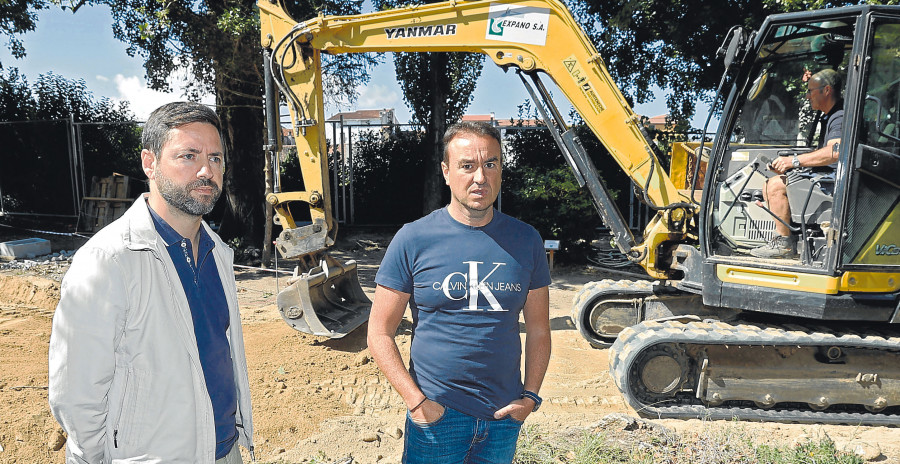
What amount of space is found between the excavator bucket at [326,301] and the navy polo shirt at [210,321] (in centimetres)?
379

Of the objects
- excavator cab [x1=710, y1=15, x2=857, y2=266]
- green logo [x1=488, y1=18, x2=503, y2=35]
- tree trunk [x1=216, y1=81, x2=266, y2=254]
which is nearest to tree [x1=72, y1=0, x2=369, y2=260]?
tree trunk [x1=216, y1=81, x2=266, y2=254]

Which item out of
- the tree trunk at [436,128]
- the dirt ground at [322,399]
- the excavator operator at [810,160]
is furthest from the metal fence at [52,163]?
the excavator operator at [810,160]

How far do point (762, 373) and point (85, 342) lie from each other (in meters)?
4.70

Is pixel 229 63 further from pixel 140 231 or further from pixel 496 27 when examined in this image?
pixel 140 231

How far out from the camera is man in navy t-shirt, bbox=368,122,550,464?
230cm

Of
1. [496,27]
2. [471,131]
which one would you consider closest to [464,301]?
[471,131]

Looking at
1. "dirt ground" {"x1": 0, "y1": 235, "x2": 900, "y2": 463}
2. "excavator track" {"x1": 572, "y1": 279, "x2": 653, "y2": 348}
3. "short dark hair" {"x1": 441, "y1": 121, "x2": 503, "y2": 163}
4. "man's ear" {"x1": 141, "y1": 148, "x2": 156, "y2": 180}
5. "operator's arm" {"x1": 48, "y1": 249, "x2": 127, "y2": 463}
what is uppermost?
"short dark hair" {"x1": 441, "y1": 121, "x2": 503, "y2": 163}

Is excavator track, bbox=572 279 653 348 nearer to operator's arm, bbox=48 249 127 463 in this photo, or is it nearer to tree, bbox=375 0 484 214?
operator's arm, bbox=48 249 127 463

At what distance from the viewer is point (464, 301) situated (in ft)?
7.56

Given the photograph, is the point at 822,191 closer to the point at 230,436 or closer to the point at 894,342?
the point at 894,342

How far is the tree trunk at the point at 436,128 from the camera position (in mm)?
13297

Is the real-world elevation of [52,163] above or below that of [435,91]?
below

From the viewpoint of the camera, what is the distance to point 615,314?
657 cm

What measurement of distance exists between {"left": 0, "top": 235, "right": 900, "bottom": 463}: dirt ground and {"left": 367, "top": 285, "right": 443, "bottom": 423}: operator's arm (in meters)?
1.80
